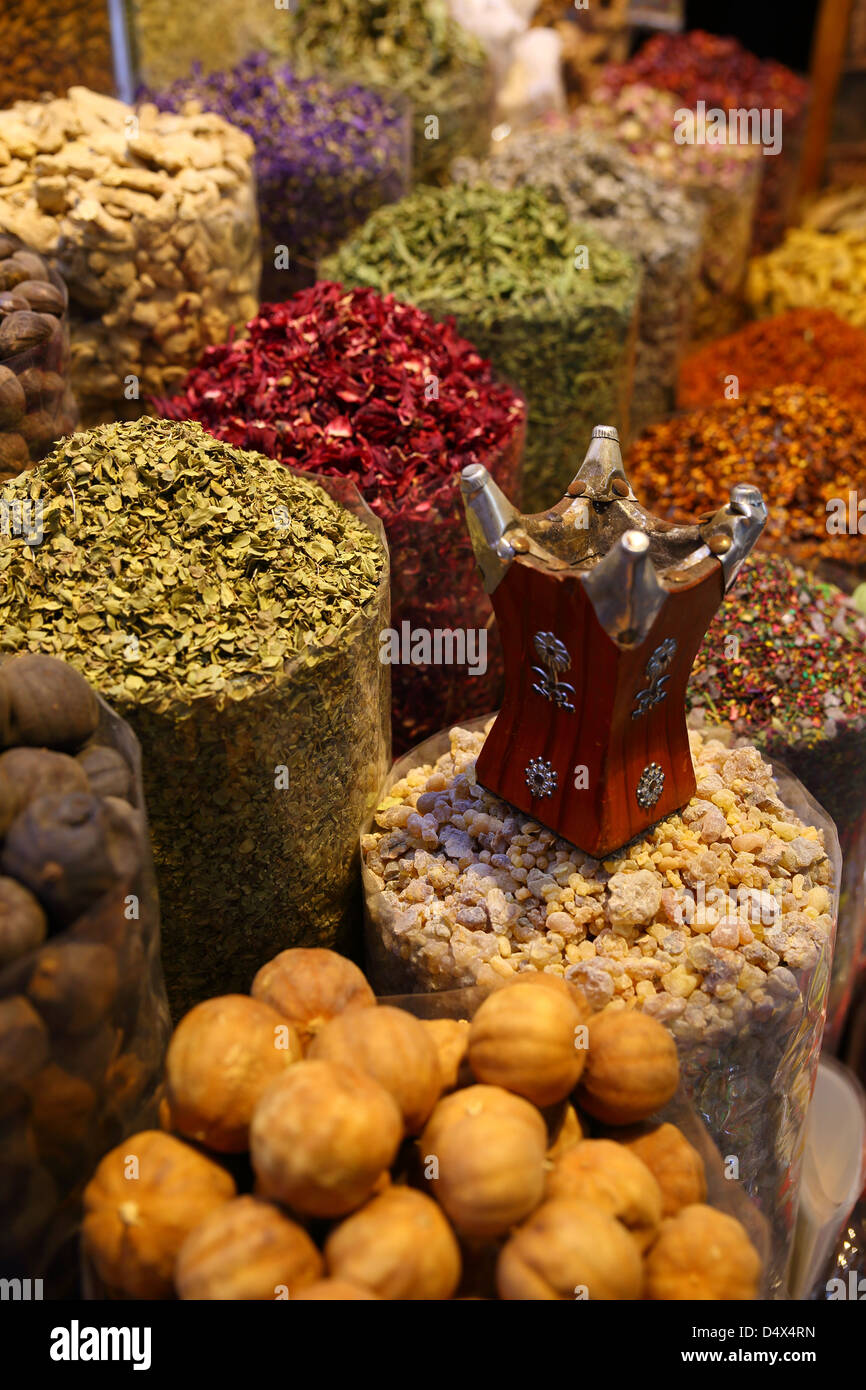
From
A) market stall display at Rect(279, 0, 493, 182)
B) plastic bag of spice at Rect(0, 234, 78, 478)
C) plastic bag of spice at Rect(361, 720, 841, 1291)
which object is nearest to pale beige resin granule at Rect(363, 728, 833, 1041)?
plastic bag of spice at Rect(361, 720, 841, 1291)

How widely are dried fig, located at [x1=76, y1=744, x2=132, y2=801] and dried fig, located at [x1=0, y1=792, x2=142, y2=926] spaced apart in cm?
6

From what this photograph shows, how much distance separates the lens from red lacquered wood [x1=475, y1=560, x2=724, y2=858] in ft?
3.16

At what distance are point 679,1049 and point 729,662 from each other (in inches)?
21.9

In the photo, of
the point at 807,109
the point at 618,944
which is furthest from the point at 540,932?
the point at 807,109

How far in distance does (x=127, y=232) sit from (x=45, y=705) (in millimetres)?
843

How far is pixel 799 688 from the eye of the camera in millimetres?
1353

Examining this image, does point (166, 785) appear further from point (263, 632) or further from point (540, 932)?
point (540, 932)

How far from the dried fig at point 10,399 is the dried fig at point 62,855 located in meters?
0.57

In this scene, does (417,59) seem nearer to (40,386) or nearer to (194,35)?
(194,35)

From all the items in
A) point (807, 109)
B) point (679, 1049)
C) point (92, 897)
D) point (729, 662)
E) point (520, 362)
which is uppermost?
point (807, 109)

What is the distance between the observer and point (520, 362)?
1.67 metres

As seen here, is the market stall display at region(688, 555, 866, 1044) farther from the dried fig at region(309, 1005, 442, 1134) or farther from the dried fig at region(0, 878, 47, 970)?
the dried fig at region(0, 878, 47, 970)

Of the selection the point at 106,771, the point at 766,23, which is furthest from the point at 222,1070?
the point at 766,23

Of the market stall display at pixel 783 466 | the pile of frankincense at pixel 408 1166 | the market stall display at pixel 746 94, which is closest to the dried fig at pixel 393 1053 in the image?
the pile of frankincense at pixel 408 1166
